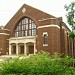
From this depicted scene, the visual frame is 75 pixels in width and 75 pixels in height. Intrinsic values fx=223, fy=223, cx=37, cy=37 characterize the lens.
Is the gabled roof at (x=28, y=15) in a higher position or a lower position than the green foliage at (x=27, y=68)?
higher

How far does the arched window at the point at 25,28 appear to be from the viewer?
146 ft

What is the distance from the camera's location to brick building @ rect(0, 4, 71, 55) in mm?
36594

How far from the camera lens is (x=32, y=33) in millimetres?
44562

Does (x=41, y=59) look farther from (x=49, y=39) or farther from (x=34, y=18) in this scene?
(x=34, y=18)

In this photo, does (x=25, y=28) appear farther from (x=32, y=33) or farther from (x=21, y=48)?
(x=21, y=48)

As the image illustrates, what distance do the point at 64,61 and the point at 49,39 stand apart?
18601 millimetres

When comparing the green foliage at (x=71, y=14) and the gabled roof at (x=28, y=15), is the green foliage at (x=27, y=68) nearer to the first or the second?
the green foliage at (x=71, y=14)

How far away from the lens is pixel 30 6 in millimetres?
43594

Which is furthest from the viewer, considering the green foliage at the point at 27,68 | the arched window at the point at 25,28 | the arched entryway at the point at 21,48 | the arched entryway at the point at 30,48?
the arched entryway at the point at 21,48

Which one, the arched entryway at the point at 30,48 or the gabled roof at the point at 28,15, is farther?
the arched entryway at the point at 30,48

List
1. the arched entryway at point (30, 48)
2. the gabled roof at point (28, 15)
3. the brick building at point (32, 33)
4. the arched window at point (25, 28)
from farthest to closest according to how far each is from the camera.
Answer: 1. the arched window at point (25, 28)
2. the arched entryway at point (30, 48)
3. the gabled roof at point (28, 15)
4. the brick building at point (32, 33)

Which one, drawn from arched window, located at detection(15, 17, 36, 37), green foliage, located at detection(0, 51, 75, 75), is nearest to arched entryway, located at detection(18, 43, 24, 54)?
arched window, located at detection(15, 17, 36, 37)

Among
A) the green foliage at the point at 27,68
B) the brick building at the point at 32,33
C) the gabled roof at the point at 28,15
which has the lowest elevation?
the green foliage at the point at 27,68

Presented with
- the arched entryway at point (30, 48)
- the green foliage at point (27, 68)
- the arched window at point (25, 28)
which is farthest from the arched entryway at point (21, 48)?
the green foliage at point (27, 68)
